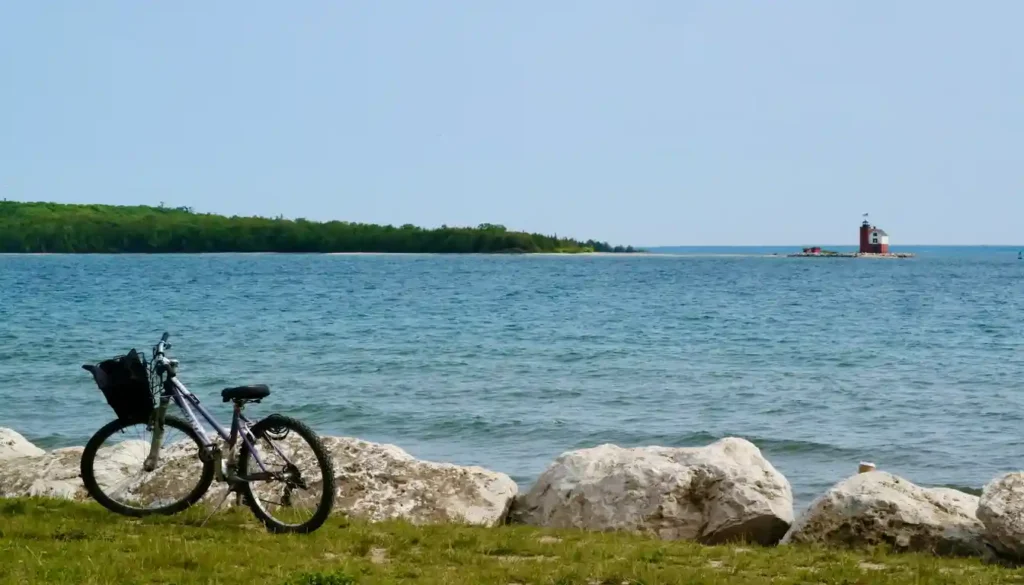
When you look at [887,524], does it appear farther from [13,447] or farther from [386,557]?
[13,447]

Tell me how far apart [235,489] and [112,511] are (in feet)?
4.58

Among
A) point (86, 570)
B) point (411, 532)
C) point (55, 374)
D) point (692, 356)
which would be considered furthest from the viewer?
point (692, 356)

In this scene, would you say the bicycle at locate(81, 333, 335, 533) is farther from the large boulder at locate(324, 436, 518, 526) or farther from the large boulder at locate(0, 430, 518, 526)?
the large boulder at locate(324, 436, 518, 526)

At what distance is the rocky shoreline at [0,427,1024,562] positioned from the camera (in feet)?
37.6

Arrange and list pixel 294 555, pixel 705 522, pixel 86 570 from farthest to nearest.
A: pixel 705 522 < pixel 294 555 < pixel 86 570

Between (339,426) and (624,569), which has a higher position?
(624,569)

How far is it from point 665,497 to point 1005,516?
10.7ft

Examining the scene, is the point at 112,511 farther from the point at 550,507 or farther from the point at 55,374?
the point at 55,374

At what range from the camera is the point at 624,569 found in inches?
369

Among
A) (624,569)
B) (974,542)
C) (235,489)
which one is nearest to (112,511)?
(235,489)

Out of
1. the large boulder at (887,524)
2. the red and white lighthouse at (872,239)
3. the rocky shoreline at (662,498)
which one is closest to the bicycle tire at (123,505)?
the rocky shoreline at (662,498)

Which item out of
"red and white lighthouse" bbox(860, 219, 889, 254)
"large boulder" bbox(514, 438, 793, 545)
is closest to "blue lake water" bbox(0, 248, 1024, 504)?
"large boulder" bbox(514, 438, 793, 545)

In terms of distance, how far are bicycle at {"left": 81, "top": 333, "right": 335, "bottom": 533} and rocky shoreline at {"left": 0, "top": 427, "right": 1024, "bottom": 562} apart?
0.54 metres

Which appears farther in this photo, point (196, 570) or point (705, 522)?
point (705, 522)
